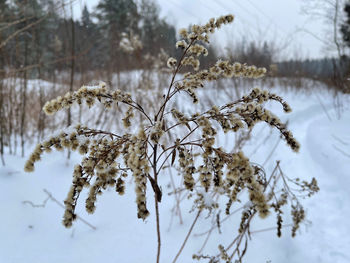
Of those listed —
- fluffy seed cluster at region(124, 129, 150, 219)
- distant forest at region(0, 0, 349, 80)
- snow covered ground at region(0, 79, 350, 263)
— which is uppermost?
distant forest at region(0, 0, 349, 80)

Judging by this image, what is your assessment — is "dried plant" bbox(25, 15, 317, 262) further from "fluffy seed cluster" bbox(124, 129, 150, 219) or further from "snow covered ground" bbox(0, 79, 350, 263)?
"snow covered ground" bbox(0, 79, 350, 263)

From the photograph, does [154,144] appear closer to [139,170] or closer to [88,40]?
[139,170]

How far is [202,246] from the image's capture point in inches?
60.9

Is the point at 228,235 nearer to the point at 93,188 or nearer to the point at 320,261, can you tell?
the point at 320,261

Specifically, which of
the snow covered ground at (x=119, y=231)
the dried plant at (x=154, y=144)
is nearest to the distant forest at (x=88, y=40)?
the dried plant at (x=154, y=144)

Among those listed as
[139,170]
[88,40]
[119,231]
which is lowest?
[119,231]

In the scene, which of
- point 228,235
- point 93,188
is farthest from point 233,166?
point 228,235

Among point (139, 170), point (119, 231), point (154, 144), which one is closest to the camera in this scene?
point (139, 170)

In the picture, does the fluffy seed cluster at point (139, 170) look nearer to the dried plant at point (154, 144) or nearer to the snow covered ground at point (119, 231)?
the dried plant at point (154, 144)

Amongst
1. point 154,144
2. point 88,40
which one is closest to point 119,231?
point 154,144

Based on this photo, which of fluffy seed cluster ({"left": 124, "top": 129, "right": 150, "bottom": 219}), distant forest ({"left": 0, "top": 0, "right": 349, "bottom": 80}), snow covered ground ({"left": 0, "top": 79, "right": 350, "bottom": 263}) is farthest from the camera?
distant forest ({"left": 0, "top": 0, "right": 349, "bottom": 80})

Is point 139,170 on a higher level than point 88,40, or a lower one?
lower

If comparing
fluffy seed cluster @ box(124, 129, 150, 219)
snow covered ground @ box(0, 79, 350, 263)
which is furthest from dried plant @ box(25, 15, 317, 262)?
snow covered ground @ box(0, 79, 350, 263)

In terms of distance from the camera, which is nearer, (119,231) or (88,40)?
(119,231)
